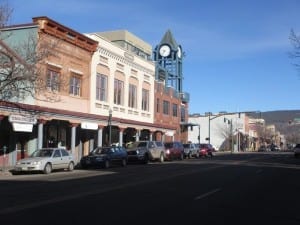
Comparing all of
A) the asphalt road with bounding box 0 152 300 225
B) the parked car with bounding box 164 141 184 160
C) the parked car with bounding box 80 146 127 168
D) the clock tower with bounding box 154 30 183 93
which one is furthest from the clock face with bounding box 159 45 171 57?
the asphalt road with bounding box 0 152 300 225

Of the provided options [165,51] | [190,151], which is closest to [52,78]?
[190,151]

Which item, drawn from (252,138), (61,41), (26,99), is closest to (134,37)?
(61,41)

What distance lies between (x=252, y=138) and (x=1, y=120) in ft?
392

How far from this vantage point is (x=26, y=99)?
3606cm

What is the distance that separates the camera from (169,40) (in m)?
77.5

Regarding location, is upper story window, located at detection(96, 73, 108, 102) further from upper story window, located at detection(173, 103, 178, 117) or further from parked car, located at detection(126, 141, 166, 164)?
upper story window, located at detection(173, 103, 178, 117)

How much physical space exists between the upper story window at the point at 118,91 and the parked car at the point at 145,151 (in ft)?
20.7

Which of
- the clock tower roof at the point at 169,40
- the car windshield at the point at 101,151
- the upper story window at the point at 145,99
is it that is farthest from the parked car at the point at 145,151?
the clock tower roof at the point at 169,40

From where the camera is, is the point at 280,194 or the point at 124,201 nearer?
the point at 124,201

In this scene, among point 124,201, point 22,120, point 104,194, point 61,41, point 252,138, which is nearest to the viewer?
point 124,201

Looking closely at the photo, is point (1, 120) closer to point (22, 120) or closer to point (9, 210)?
point (22, 120)

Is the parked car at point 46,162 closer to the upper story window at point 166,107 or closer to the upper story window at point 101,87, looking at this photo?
the upper story window at point 101,87

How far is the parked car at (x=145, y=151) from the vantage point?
140 feet

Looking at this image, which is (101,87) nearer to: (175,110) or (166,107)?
(166,107)
